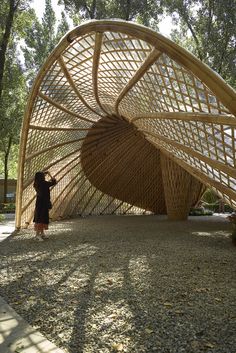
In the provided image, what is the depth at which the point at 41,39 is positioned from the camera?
28.0 metres

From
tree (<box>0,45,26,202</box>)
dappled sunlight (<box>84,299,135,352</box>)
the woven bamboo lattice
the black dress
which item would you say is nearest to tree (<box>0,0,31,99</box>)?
the woven bamboo lattice

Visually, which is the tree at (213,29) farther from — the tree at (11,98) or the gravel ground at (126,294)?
the gravel ground at (126,294)

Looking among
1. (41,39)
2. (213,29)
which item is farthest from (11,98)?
(213,29)

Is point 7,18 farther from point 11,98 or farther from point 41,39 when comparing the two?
point 41,39

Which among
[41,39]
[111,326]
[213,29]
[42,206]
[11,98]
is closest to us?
[111,326]

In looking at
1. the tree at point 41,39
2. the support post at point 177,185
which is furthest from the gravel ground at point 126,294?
the tree at point 41,39

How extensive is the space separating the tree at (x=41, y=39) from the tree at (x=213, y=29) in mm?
9303

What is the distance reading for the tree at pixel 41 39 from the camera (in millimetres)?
27344

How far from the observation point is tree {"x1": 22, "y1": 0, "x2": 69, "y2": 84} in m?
27.3

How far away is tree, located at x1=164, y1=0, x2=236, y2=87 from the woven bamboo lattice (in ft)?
23.1

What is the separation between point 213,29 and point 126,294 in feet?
62.1

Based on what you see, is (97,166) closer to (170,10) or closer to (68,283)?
(170,10)

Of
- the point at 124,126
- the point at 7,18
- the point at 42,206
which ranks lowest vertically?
the point at 42,206

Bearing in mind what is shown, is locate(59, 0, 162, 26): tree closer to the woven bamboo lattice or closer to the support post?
the woven bamboo lattice
